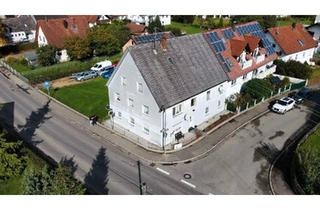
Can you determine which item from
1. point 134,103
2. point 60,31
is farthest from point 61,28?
point 134,103

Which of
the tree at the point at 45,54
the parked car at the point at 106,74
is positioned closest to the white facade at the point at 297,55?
the parked car at the point at 106,74

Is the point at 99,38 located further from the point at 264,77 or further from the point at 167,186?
the point at 167,186

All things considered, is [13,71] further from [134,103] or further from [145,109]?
[145,109]

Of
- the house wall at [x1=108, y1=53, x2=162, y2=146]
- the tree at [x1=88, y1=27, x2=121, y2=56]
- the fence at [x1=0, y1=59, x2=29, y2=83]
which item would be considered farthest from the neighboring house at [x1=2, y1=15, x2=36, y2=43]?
the house wall at [x1=108, y1=53, x2=162, y2=146]

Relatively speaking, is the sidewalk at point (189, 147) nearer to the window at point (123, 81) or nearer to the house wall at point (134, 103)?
the house wall at point (134, 103)

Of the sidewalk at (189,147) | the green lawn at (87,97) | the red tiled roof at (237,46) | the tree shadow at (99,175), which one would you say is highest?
the red tiled roof at (237,46)

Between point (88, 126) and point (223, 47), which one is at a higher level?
point (223, 47)

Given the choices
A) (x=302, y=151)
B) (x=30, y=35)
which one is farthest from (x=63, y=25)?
(x=302, y=151)
